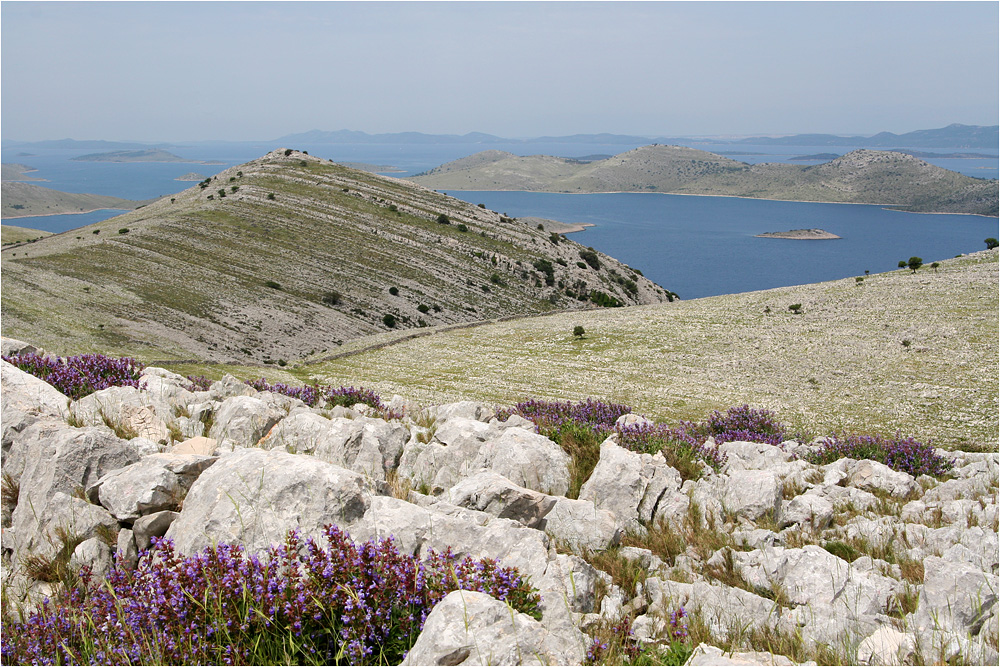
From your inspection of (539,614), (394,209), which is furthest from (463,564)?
(394,209)

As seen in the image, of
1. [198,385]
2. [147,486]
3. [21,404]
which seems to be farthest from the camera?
[198,385]

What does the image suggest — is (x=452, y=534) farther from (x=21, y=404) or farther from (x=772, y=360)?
(x=772, y=360)

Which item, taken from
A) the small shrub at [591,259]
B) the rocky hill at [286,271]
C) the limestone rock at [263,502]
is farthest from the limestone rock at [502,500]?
the small shrub at [591,259]

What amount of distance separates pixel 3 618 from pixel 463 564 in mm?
4906

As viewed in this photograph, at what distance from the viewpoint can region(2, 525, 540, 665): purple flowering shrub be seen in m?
5.33

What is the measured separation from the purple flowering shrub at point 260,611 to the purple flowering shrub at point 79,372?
31.9 feet

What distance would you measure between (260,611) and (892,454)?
66.0ft

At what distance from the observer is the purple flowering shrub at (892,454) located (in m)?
17.9

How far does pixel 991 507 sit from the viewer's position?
38.3ft

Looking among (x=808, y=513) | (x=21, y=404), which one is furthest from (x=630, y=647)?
(x=21, y=404)

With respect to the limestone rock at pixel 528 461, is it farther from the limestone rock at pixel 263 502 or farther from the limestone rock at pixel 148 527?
the limestone rock at pixel 148 527

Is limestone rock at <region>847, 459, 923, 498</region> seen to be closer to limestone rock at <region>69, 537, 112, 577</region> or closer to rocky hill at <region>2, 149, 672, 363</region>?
limestone rock at <region>69, 537, 112, 577</region>

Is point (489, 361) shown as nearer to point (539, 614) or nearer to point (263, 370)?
point (263, 370)

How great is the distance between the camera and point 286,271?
98.2 m
